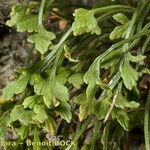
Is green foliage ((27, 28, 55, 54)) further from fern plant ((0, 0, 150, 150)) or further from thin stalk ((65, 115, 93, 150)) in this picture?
thin stalk ((65, 115, 93, 150))

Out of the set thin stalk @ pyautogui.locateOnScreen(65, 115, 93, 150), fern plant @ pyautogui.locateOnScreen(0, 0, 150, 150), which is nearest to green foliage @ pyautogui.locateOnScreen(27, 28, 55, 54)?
fern plant @ pyautogui.locateOnScreen(0, 0, 150, 150)


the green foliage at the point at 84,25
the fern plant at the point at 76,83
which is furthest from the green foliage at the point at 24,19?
the green foliage at the point at 84,25

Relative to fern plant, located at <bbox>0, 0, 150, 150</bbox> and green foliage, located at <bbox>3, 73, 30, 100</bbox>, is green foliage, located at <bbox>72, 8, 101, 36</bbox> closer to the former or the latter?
fern plant, located at <bbox>0, 0, 150, 150</bbox>

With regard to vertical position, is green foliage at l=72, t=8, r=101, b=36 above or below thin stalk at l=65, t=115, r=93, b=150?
above

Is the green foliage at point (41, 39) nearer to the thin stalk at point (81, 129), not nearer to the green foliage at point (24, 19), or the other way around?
the green foliage at point (24, 19)

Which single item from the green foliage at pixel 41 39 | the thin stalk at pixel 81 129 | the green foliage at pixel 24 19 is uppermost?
the green foliage at pixel 24 19

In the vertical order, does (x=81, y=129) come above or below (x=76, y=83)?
below

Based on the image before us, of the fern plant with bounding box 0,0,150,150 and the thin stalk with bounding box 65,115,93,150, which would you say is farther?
the thin stalk with bounding box 65,115,93,150

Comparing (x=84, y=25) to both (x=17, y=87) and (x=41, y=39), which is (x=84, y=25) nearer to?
(x=41, y=39)

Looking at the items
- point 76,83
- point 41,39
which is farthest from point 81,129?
point 41,39

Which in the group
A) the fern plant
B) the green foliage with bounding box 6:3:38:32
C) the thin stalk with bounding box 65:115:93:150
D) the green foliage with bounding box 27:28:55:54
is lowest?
the thin stalk with bounding box 65:115:93:150

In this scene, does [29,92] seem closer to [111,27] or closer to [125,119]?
[125,119]
